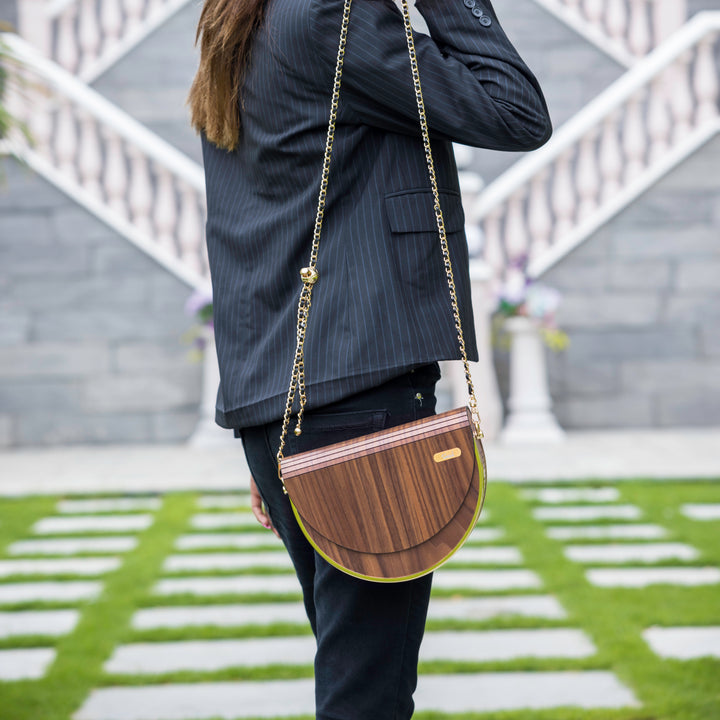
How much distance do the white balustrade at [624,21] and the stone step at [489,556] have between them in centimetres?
494

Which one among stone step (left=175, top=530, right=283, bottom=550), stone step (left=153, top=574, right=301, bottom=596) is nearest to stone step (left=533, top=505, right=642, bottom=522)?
stone step (left=175, top=530, right=283, bottom=550)

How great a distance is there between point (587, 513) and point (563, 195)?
2.80m

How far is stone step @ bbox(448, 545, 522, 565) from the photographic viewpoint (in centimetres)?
353

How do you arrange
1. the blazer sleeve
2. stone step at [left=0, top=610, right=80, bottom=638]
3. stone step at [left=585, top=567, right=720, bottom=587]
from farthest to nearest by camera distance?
stone step at [left=585, top=567, right=720, bottom=587]
stone step at [left=0, top=610, right=80, bottom=638]
the blazer sleeve

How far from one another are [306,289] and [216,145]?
30 centimetres

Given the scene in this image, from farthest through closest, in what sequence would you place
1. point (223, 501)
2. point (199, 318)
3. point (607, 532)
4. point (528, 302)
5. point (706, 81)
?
point (706, 81) → point (199, 318) → point (528, 302) → point (223, 501) → point (607, 532)

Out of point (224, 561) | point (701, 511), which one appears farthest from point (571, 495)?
point (224, 561)

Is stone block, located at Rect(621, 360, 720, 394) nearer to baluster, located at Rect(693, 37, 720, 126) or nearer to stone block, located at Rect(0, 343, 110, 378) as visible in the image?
baluster, located at Rect(693, 37, 720, 126)

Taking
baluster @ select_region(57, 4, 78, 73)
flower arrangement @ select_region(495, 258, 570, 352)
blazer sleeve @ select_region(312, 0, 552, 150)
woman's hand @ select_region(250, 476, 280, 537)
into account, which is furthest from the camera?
baluster @ select_region(57, 4, 78, 73)

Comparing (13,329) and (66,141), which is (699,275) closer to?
(66,141)

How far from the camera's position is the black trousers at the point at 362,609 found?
1.22m

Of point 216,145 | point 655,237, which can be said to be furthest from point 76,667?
point 655,237

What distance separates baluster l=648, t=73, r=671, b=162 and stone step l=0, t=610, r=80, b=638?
4.76 meters

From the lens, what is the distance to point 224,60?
1.30m
